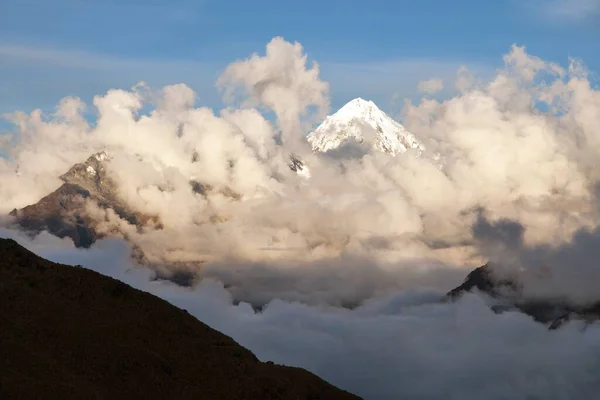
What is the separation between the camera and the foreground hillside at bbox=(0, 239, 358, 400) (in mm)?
117938

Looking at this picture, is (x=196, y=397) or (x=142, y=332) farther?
(x=142, y=332)

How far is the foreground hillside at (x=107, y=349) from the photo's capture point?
118m

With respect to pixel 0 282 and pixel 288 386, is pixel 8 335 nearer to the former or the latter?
pixel 0 282

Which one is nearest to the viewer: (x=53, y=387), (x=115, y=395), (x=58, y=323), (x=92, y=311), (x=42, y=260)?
(x=53, y=387)

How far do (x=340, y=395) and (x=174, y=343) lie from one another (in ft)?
100

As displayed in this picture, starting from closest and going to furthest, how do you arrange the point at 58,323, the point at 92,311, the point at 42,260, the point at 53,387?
the point at 53,387 < the point at 58,323 < the point at 92,311 < the point at 42,260

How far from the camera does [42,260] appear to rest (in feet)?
517

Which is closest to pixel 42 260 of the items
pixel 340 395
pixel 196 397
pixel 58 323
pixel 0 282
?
pixel 0 282

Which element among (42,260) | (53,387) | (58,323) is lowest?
(53,387)

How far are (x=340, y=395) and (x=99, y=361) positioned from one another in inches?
1714

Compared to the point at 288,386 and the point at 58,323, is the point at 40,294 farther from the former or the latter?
the point at 288,386

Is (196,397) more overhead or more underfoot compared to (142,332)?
more underfoot

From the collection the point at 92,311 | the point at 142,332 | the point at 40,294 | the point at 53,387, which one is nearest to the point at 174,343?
the point at 142,332

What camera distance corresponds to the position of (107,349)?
129 metres
